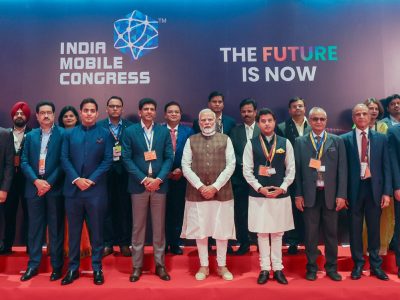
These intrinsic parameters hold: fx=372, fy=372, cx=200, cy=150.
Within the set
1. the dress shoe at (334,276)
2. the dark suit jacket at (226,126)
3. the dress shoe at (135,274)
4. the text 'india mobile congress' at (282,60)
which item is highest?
the text 'india mobile congress' at (282,60)

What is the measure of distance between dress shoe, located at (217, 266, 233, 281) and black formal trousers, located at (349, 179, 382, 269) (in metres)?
1.17

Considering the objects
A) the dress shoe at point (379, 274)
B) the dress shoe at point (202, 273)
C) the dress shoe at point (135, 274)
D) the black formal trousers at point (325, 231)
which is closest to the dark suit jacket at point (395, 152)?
the black formal trousers at point (325, 231)

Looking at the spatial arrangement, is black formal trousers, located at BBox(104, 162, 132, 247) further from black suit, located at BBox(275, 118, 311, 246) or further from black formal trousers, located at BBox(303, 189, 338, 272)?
black formal trousers, located at BBox(303, 189, 338, 272)

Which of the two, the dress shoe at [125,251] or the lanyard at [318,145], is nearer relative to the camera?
the lanyard at [318,145]

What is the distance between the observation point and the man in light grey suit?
132 inches

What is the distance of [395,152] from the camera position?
3.46 meters

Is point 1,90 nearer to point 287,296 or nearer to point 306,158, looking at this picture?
point 306,158

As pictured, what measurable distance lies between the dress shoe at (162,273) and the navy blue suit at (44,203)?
90cm

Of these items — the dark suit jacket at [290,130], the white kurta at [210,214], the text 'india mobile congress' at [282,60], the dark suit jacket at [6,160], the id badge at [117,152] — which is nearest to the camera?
the white kurta at [210,214]

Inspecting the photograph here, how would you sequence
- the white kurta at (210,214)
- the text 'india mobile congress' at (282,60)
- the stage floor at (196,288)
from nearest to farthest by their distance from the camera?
the stage floor at (196,288) < the white kurta at (210,214) < the text 'india mobile congress' at (282,60)

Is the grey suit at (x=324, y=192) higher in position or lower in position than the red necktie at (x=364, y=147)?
lower

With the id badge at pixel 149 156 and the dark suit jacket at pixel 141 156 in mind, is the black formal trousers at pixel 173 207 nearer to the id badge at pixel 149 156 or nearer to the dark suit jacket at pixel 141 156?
the dark suit jacket at pixel 141 156

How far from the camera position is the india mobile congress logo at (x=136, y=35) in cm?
479

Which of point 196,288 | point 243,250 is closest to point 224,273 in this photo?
point 196,288
